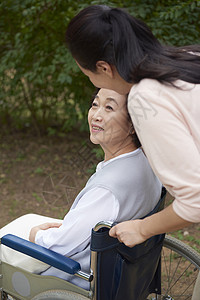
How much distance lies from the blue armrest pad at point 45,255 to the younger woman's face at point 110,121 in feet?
1.74

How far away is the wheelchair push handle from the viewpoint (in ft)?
5.57

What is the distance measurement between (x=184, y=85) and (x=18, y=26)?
441cm

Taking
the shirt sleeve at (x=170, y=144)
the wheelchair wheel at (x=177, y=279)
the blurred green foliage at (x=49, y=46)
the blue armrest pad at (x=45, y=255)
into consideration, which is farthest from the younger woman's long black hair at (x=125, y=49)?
the blurred green foliage at (x=49, y=46)

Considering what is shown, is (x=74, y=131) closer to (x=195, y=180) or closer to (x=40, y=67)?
(x=40, y=67)

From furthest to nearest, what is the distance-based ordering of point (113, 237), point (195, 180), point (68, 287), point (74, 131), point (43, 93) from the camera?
1. point (74, 131)
2. point (43, 93)
3. point (68, 287)
4. point (113, 237)
5. point (195, 180)

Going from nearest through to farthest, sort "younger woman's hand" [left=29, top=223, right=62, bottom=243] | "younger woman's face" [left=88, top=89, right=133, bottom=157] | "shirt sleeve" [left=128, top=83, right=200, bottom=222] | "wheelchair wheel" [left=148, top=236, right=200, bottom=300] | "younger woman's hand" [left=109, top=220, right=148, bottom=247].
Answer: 1. "shirt sleeve" [left=128, top=83, right=200, bottom=222]
2. "younger woman's hand" [left=109, top=220, right=148, bottom=247]
3. "younger woman's face" [left=88, top=89, right=133, bottom=157]
4. "younger woman's hand" [left=29, top=223, right=62, bottom=243]
5. "wheelchair wheel" [left=148, top=236, right=200, bottom=300]

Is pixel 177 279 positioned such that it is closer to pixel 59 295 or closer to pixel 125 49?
pixel 59 295

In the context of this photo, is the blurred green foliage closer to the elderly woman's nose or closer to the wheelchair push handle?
the elderly woman's nose

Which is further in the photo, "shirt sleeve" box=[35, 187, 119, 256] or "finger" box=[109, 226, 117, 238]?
"shirt sleeve" box=[35, 187, 119, 256]

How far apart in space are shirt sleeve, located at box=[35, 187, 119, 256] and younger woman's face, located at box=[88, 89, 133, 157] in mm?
282

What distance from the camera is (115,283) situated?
1745 mm

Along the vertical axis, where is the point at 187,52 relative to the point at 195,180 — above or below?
above

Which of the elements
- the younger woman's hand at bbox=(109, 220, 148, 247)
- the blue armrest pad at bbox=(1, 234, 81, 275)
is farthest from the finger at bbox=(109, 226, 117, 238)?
the blue armrest pad at bbox=(1, 234, 81, 275)

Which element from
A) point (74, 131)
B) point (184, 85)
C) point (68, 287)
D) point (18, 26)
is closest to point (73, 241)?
point (68, 287)
